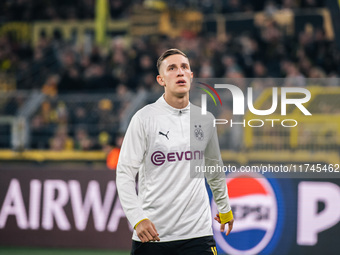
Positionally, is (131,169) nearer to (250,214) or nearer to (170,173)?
(170,173)

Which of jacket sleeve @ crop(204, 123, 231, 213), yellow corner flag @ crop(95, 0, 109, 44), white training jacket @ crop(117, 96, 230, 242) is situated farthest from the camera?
yellow corner flag @ crop(95, 0, 109, 44)

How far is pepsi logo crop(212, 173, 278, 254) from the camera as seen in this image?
8.57 m

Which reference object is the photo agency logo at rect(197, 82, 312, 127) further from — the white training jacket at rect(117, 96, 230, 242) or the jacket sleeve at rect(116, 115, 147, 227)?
the jacket sleeve at rect(116, 115, 147, 227)

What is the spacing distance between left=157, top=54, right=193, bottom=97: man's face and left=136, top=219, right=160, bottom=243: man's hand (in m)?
0.95

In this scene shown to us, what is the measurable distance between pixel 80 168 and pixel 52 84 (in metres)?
4.40

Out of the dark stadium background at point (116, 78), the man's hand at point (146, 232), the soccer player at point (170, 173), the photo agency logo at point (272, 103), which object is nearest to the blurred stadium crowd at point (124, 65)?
the dark stadium background at point (116, 78)

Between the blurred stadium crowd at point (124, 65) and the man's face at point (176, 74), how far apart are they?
17.5 feet

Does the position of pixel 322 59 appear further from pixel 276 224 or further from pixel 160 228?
pixel 160 228

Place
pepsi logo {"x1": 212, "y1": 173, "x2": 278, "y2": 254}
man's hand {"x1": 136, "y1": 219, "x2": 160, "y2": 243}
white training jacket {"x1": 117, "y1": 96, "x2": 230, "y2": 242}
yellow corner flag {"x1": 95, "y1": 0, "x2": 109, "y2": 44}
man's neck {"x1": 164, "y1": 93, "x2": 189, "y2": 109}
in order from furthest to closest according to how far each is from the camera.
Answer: yellow corner flag {"x1": 95, "y1": 0, "x2": 109, "y2": 44} → pepsi logo {"x1": 212, "y1": 173, "x2": 278, "y2": 254} → man's neck {"x1": 164, "y1": 93, "x2": 189, "y2": 109} → white training jacket {"x1": 117, "y1": 96, "x2": 230, "y2": 242} → man's hand {"x1": 136, "y1": 219, "x2": 160, "y2": 243}

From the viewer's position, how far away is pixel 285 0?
618 inches

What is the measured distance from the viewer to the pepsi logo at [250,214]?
28.1ft

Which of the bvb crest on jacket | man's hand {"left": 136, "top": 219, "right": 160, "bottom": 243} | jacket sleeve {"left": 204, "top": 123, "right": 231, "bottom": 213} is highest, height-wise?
the bvb crest on jacket

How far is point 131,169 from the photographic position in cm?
431

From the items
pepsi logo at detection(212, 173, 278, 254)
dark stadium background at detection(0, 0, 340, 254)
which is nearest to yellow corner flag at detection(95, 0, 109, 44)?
dark stadium background at detection(0, 0, 340, 254)
